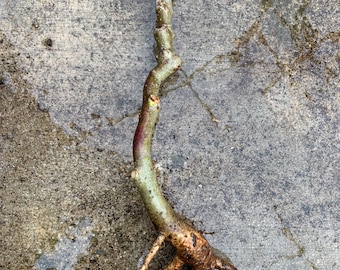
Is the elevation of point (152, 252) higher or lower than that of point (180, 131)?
lower

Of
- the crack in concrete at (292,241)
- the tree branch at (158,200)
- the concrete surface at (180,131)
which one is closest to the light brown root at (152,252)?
the tree branch at (158,200)

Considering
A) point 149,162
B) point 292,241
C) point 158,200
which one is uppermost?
point 149,162

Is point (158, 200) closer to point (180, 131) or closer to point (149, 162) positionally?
point (149, 162)

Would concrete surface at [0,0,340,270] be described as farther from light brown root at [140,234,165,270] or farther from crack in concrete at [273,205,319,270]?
light brown root at [140,234,165,270]

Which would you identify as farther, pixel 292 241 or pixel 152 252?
pixel 292 241

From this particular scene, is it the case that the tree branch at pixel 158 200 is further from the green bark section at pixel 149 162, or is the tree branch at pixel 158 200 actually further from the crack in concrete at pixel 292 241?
the crack in concrete at pixel 292 241

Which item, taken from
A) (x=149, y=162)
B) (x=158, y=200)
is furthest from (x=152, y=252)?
(x=149, y=162)

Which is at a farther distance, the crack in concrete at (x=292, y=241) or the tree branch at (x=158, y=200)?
the crack in concrete at (x=292, y=241)

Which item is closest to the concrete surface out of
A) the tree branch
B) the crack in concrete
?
the crack in concrete
